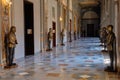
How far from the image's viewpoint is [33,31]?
11.8m

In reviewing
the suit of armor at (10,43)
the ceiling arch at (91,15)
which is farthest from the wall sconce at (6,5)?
the ceiling arch at (91,15)

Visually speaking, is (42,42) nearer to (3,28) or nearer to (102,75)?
(3,28)

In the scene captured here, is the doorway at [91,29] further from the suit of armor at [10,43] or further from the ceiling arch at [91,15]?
the suit of armor at [10,43]

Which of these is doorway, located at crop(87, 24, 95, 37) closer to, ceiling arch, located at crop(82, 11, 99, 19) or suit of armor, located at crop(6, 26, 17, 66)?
ceiling arch, located at crop(82, 11, 99, 19)

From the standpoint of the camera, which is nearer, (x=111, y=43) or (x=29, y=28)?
(x=111, y=43)

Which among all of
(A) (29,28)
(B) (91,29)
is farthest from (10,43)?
(B) (91,29)

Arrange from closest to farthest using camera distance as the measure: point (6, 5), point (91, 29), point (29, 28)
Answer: point (6, 5) < point (29, 28) < point (91, 29)

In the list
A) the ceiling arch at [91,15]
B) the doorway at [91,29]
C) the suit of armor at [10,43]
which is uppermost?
the ceiling arch at [91,15]

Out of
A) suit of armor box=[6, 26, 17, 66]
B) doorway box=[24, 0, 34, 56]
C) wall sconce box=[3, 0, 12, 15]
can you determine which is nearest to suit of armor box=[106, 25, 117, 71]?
suit of armor box=[6, 26, 17, 66]

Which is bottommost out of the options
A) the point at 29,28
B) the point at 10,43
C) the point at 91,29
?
the point at 10,43

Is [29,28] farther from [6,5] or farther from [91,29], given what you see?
[91,29]

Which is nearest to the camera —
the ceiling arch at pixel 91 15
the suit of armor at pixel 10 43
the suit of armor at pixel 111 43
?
the suit of armor at pixel 111 43

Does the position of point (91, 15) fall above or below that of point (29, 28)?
above

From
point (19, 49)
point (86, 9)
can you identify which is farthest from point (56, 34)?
point (86, 9)
